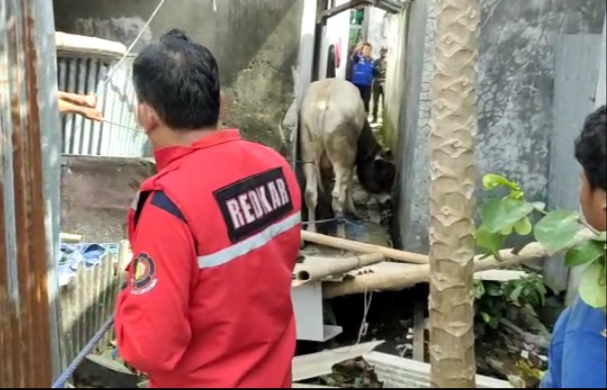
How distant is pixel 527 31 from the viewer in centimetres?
569

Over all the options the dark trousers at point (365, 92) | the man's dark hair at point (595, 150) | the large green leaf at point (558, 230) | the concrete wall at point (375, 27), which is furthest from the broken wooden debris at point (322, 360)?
the concrete wall at point (375, 27)

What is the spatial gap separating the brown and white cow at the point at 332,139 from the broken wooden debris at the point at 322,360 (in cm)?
275

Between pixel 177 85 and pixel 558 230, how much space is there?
40.4 inches

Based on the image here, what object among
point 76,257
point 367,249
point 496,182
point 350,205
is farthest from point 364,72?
point 496,182

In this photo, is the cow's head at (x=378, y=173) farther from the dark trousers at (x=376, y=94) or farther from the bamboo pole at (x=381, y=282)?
the dark trousers at (x=376, y=94)

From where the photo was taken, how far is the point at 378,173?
8.92 metres

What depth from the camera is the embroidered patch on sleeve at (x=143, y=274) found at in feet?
6.43

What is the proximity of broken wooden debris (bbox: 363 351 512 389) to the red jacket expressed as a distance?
200cm

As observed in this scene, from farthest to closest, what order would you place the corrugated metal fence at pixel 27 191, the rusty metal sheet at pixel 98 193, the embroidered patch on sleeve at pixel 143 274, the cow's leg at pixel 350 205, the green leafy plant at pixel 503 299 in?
the cow's leg at pixel 350 205 < the rusty metal sheet at pixel 98 193 < the green leafy plant at pixel 503 299 < the corrugated metal fence at pixel 27 191 < the embroidered patch on sleeve at pixel 143 274

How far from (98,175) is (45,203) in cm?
272

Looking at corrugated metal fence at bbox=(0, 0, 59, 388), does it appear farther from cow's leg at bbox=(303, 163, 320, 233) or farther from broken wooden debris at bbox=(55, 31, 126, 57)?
cow's leg at bbox=(303, 163, 320, 233)

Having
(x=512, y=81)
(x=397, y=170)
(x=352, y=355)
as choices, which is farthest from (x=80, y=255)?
(x=397, y=170)

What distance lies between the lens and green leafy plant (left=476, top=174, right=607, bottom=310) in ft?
5.83

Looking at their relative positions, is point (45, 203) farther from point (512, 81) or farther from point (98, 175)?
point (512, 81)
